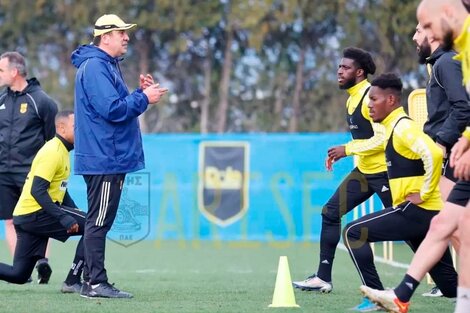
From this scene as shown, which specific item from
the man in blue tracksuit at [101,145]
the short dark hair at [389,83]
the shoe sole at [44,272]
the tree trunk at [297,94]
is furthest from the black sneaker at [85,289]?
the tree trunk at [297,94]

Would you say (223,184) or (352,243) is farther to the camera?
(223,184)

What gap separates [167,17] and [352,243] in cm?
1858

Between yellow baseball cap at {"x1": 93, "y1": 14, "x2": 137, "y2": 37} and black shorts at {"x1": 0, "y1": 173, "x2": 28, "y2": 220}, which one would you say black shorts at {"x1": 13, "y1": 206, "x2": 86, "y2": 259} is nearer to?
yellow baseball cap at {"x1": 93, "y1": 14, "x2": 137, "y2": 37}

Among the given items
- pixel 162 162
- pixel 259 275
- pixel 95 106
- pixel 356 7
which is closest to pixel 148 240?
pixel 162 162

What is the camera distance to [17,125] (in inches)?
411

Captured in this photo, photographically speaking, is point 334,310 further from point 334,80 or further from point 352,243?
point 334,80

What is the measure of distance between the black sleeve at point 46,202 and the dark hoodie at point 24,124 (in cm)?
191

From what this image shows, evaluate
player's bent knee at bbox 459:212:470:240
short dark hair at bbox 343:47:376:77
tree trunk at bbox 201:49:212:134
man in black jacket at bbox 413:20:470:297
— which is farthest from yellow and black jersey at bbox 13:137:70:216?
tree trunk at bbox 201:49:212:134

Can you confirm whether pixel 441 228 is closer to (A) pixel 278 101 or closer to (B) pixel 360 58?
(B) pixel 360 58

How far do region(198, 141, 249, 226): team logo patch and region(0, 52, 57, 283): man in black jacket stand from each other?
21.1ft

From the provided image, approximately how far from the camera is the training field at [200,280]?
24.8 feet

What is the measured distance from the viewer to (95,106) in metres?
8.04

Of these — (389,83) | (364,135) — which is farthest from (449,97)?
(364,135)

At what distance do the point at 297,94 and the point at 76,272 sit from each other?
58.2ft
